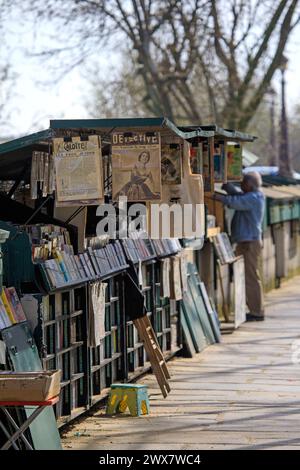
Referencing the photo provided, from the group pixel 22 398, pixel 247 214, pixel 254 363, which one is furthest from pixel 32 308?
pixel 247 214

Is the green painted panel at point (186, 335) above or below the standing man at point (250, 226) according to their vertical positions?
below

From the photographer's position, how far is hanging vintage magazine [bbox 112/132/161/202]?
884 centimetres

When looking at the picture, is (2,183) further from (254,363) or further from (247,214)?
(247,214)

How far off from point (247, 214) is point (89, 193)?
7.86 metres

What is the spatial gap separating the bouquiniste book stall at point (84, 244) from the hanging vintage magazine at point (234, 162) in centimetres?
121

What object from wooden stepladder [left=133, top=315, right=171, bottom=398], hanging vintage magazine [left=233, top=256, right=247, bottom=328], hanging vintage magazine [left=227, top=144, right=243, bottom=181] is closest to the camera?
wooden stepladder [left=133, top=315, right=171, bottom=398]

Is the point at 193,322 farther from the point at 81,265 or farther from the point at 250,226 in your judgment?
the point at 81,265

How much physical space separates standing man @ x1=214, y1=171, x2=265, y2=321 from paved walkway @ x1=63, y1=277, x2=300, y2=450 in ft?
6.80

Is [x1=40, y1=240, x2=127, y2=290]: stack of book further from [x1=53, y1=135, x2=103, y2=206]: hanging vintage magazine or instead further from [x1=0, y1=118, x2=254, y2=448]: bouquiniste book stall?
[x1=53, y1=135, x2=103, y2=206]: hanging vintage magazine

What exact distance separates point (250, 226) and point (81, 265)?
7.03 metres

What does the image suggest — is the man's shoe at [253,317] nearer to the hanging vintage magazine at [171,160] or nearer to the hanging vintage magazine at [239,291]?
the hanging vintage magazine at [239,291]

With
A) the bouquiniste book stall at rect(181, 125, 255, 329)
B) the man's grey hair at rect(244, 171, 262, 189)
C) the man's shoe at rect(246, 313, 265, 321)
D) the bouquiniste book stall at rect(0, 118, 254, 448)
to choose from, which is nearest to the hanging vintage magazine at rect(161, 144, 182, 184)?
the bouquiniste book stall at rect(0, 118, 254, 448)

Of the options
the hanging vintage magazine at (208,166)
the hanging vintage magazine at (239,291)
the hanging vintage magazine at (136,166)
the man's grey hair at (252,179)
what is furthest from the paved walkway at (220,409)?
the man's grey hair at (252,179)

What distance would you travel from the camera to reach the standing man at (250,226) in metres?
15.8
